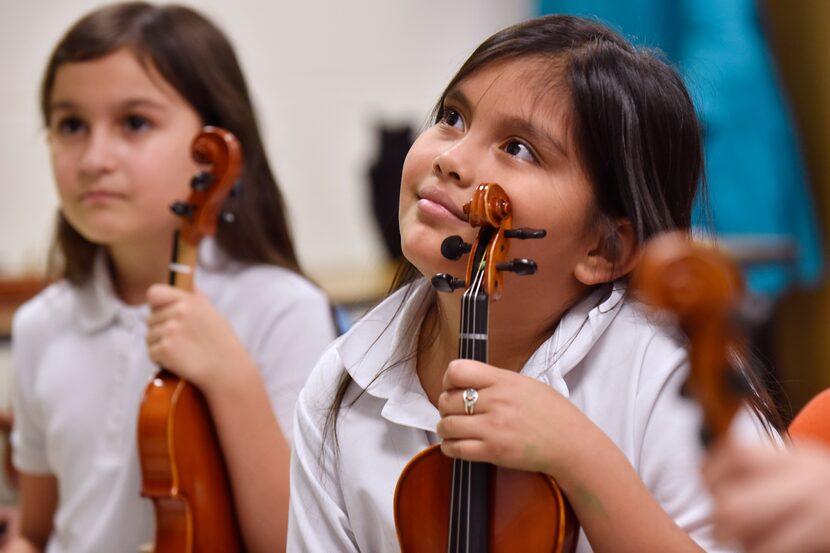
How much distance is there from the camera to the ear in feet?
2.90

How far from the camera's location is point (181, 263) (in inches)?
46.3

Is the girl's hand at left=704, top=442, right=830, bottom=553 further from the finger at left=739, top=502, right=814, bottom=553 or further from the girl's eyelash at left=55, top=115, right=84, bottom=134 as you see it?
the girl's eyelash at left=55, top=115, right=84, bottom=134

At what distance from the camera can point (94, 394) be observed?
1.36m

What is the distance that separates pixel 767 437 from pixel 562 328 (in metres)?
0.18

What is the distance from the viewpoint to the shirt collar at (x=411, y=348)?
866 millimetres

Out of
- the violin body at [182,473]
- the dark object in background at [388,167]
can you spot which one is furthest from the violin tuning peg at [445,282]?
the dark object in background at [388,167]

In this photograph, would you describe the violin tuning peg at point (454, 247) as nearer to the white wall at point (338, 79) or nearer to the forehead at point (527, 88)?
the forehead at point (527, 88)

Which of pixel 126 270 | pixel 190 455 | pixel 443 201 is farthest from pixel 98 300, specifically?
pixel 443 201

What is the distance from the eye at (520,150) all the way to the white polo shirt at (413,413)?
0.46 feet

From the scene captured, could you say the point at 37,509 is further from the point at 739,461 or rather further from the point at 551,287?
the point at 739,461

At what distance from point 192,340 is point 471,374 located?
1.54 feet

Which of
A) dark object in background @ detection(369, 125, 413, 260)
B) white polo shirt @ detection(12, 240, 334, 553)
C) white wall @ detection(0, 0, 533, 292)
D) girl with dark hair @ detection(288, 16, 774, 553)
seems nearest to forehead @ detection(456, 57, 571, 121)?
girl with dark hair @ detection(288, 16, 774, 553)

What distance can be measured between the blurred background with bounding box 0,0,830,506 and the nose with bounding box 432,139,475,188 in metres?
1.21

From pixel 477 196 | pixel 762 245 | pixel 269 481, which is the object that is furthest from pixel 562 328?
pixel 762 245
